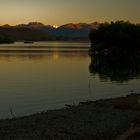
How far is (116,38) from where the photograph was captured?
108250 millimetres

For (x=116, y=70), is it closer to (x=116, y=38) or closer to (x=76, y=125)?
(x=116, y=38)

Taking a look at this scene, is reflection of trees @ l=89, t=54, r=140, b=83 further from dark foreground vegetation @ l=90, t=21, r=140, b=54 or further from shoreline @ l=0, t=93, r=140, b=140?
shoreline @ l=0, t=93, r=140, b=140

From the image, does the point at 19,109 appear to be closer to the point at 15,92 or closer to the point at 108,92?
the point at 15,92

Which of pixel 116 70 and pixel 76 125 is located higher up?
pixel 76 125

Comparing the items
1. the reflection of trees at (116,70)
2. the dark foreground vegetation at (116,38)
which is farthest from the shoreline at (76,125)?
the dark foreground vegetation at (116,38)

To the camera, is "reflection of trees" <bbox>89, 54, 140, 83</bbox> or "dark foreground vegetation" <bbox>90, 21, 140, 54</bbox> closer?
"reflection of trees" <bbox>89, 54, 140, 83</bbox>

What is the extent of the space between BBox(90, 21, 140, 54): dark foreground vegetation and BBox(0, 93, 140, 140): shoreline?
87793 mm

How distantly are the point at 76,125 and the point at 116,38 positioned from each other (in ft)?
304

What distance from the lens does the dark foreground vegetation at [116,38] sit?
108m

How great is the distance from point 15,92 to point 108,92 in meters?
6.98

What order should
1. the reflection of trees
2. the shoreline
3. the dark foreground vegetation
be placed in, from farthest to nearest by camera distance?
the dark foreground vegetation → the reflection of trees → the shoreline

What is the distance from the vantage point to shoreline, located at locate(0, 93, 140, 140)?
48.4 feet

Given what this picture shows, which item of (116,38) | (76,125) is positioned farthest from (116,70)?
(76,125)

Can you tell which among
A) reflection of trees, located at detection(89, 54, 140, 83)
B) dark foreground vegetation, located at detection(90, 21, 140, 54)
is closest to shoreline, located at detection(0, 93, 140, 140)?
reflection of trees, located at detection(89, 54, 140, 83)
